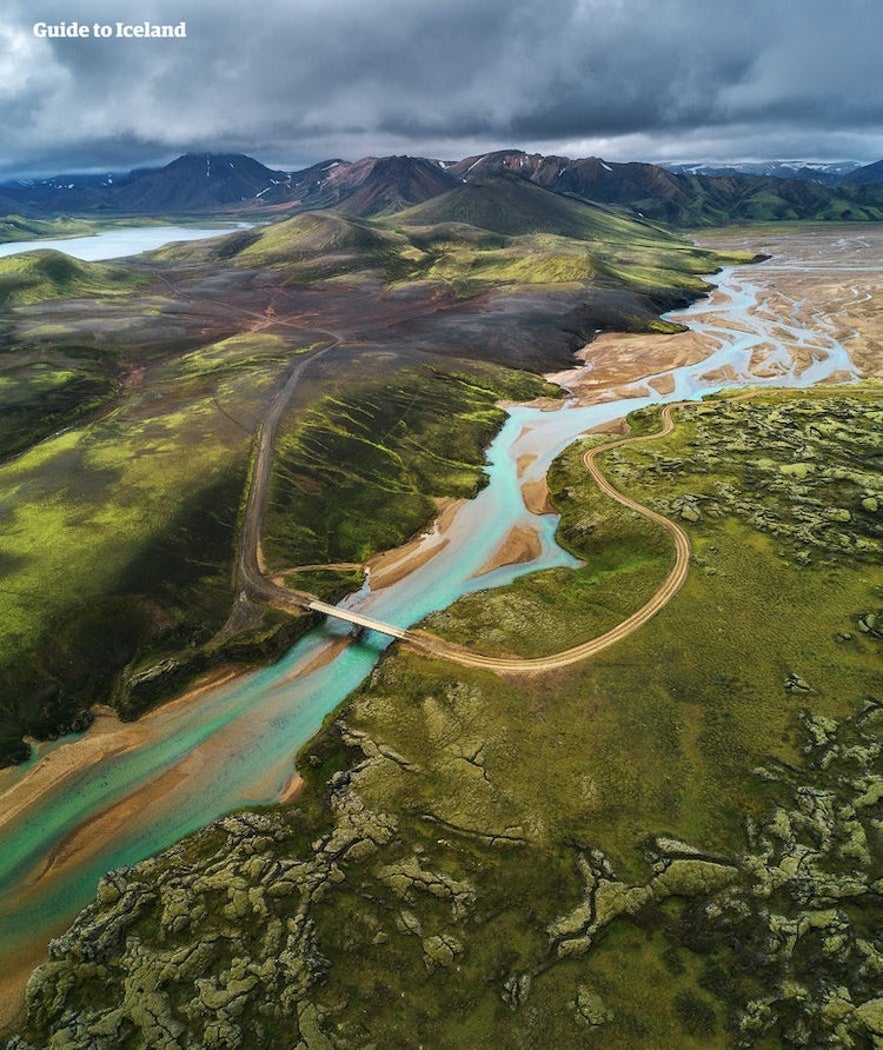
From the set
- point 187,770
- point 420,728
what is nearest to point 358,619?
point 420,728

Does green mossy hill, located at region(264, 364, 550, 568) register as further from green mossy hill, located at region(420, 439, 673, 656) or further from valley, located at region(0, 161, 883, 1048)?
green mossy hill, located at region(420, 439, 673, 656)

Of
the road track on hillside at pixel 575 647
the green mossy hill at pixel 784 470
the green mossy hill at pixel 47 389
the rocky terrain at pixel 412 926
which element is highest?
the green mossy hill at pixel 47 389

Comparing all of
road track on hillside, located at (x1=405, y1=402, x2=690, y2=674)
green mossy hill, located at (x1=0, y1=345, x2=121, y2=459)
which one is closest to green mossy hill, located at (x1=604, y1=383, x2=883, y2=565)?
road track on hillside, located at (x1=405, y1=402, x2=690, y2=674)

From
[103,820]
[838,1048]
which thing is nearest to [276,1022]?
[103,820]

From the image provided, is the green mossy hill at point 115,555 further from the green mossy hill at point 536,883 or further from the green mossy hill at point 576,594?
the green mossy hill at point 576,594

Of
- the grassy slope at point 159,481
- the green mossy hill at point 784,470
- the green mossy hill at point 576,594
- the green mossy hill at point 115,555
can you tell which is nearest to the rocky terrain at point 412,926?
the green mossy hill at point 115,555

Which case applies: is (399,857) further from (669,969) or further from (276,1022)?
(669,969)

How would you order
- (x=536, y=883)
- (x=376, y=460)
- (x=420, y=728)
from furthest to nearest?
(x=376, y=460) → (x=420, y=728) → (x=536, y=883)

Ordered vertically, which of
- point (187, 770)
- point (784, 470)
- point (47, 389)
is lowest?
point (187, 770)

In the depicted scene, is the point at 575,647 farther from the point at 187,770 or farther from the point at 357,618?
the point at 187,770
